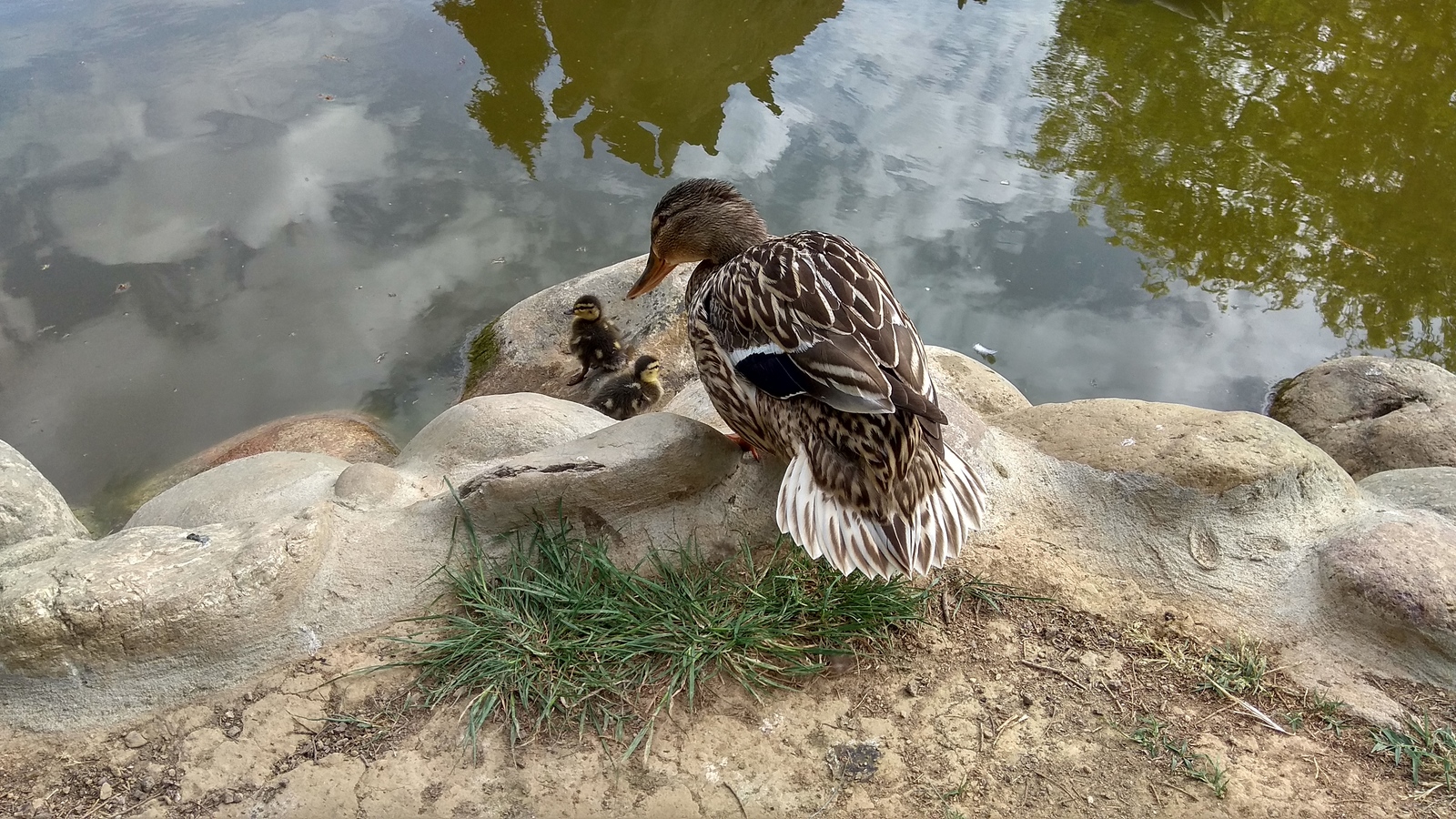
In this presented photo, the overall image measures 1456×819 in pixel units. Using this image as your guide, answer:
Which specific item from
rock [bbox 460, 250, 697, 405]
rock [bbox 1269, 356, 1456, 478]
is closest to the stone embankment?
rock [bbox 1269, 356, 1456, 478]

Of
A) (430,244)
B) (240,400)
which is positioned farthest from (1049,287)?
(240,400)

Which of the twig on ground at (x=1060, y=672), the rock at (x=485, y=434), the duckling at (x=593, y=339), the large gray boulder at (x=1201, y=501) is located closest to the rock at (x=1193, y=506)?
the large gray boulder at (x=1201, y=501)

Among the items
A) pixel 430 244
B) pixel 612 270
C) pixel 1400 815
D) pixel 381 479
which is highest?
pixel 1400 815

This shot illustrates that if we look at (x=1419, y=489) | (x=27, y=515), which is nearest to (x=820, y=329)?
(x=1419, y=489)

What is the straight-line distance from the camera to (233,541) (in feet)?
8.76

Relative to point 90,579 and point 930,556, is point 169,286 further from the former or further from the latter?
point 930,556

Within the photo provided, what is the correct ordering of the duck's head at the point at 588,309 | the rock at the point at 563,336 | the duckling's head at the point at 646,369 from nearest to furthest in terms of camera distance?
the duckling's head at the point at 646,369 < the duck's head at the point at 588,309 < the rock at the point at 563,336

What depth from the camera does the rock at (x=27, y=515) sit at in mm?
2768

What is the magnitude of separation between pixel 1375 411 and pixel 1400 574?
296 cm

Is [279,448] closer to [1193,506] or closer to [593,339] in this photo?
[593,339]

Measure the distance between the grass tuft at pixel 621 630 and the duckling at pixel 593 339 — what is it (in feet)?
Result: 9.38

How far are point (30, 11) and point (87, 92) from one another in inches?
84.6

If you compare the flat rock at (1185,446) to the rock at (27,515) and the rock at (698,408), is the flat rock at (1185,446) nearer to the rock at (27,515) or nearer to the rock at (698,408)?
the rock at (698,408)

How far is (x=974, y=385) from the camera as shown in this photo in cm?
416
